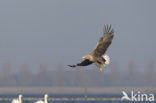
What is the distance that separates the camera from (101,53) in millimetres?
38781

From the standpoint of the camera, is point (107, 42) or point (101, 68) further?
point (107, 42)

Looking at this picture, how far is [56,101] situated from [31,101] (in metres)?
4.88

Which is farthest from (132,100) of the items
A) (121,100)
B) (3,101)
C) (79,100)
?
(3,101)

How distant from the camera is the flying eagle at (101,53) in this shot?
37.9 metres

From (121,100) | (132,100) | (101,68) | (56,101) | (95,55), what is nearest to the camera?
(101,68)

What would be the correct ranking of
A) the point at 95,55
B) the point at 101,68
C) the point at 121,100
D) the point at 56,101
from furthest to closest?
the point at 56,101 < the point at 121,100 < the point at 95,55 < the point at 101,68

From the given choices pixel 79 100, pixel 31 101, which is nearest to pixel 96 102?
pixel 79 100

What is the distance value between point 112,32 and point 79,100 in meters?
49.3

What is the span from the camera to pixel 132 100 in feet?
258

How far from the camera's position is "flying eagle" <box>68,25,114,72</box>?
3792cm

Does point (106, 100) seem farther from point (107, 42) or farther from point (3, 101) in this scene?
point (107, 42)

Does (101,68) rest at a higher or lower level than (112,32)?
lower

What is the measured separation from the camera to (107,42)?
3944 cm

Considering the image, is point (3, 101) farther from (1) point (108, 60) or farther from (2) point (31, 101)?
(1) point (108, 60)
